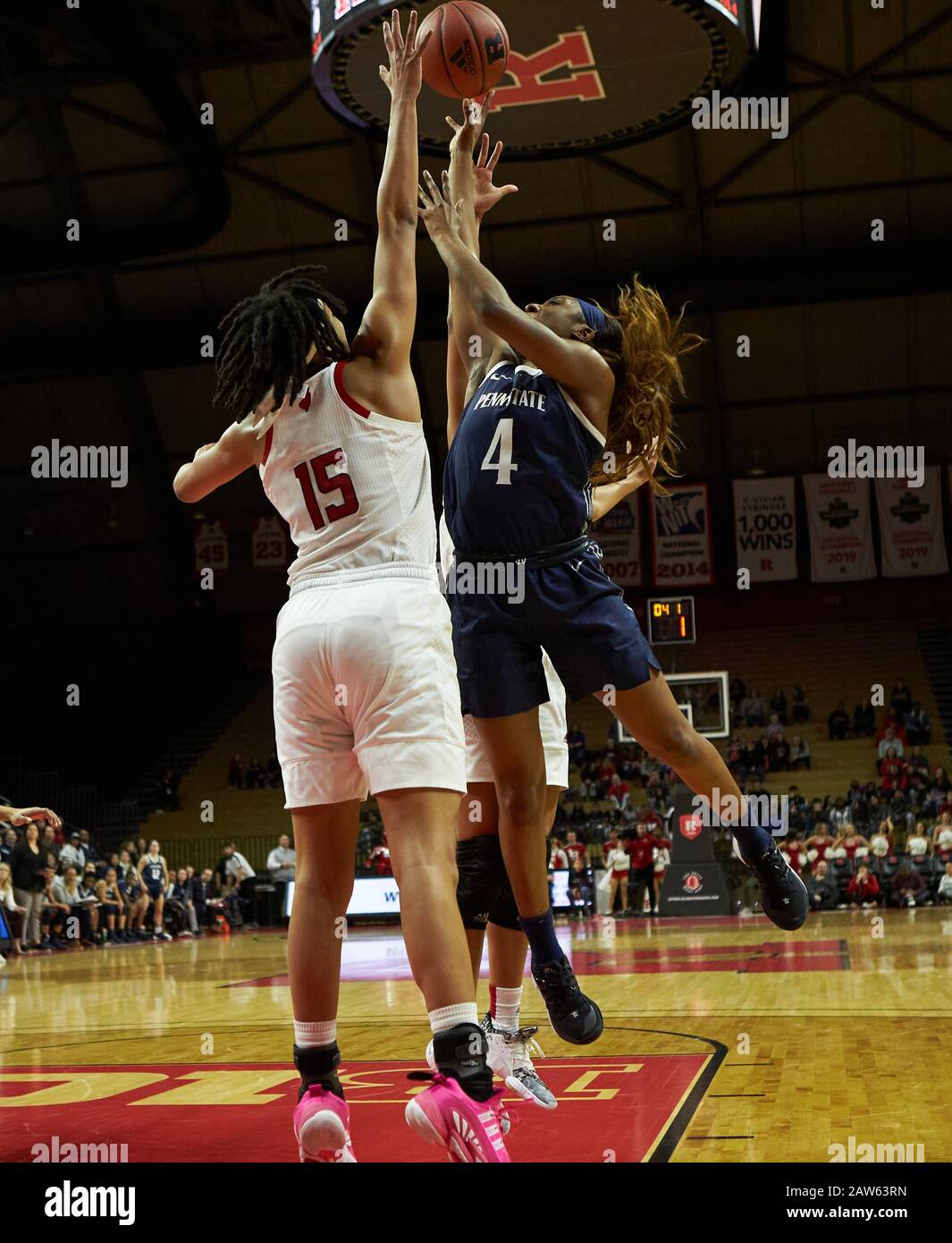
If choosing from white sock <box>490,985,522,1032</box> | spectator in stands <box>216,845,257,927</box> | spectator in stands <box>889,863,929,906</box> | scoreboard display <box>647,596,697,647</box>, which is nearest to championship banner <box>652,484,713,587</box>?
spectator in stands <box>889,863,929,906</box>

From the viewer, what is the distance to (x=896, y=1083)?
Result: 4172mm

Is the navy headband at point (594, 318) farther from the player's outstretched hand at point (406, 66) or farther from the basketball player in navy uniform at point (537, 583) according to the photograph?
the player's outstretched hand at point (406, 66)

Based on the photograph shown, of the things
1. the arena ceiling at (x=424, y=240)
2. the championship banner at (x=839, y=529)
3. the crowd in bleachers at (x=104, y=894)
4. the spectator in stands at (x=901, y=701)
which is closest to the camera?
the crowd in bleachers at (x=104, y=894)

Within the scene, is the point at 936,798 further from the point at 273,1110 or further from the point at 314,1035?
the point at 314,1035

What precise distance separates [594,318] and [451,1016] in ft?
7.45

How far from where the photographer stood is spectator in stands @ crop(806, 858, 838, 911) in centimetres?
1845

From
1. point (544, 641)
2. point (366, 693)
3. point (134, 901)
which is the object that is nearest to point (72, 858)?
point (134, 901)

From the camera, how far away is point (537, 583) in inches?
154

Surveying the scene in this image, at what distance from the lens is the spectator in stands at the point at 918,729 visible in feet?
81.4

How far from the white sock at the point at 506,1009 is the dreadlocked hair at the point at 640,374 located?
70.5 inches

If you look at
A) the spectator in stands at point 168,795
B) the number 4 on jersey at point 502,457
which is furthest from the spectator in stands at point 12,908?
the number 4 on jersey at point 502,457

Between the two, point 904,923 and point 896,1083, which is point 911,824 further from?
point 896,1083

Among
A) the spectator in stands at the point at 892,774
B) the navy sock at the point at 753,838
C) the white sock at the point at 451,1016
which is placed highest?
the navy sock at the point at 753,838

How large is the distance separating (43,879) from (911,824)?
1322 cm
